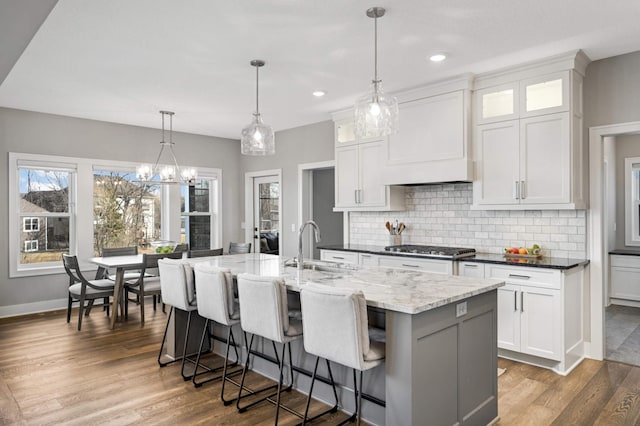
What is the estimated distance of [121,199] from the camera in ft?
21.6

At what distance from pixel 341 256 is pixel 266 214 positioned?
8.54ft

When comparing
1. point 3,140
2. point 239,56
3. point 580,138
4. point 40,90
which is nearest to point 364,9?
point 239,56

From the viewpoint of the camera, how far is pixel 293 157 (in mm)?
6785

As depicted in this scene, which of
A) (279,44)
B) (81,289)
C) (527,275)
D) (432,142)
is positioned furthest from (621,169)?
(81,289)

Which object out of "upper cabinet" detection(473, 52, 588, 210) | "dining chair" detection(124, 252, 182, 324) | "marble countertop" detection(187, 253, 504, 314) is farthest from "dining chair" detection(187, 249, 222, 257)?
"upper cabinet" detection(473, 52, 588, 210)

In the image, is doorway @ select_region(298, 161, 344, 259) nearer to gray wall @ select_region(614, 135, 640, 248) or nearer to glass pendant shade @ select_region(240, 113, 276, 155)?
glass pendant shade @ select_region(240, 113, 276, 155)

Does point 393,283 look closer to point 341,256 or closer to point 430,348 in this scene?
point 430,348

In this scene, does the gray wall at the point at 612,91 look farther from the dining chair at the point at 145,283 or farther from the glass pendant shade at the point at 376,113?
the dining chair at the point at 145,283

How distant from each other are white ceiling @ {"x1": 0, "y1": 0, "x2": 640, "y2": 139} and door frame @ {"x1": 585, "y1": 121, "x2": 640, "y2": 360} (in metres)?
0.76

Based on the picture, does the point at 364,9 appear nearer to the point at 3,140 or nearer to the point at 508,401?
the point at 508,401

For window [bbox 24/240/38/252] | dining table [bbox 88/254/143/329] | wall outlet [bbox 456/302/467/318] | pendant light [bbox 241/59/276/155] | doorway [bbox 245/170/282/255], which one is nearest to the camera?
wall outlet [bbox 456/302/467/318]

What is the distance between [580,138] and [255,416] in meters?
3.51

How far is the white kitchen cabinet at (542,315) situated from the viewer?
11.6 feet

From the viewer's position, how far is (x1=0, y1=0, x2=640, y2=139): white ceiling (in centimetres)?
286
